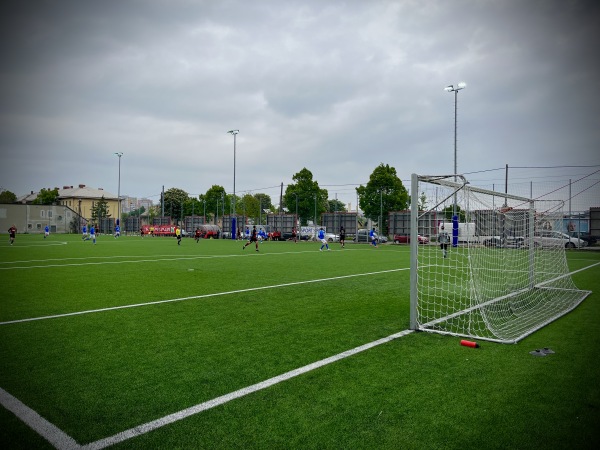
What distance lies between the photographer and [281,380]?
4090mm

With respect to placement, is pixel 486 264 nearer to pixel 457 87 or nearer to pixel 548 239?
pixel 548 239

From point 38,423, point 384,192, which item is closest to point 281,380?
point 38,423

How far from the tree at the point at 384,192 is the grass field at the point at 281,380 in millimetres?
Answer: 42190

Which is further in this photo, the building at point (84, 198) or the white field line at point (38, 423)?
the building at point (84, 198)

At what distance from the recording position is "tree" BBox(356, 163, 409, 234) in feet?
163

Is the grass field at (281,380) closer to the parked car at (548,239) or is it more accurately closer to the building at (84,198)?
the parked car at (548,239)

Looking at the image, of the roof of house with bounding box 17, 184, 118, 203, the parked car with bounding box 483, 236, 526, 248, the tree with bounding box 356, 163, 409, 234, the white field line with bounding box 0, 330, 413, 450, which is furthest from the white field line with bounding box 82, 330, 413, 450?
the roof of house with bounding box 17, 184, 118, 203

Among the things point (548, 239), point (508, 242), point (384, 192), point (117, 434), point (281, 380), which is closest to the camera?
point (117, 434)

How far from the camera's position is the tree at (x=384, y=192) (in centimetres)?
4962

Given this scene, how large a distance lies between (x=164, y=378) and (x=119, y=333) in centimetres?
214

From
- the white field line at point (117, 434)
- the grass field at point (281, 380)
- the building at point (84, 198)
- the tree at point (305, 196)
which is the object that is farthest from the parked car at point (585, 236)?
the building at point (84, 198)

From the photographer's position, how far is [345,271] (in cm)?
1404

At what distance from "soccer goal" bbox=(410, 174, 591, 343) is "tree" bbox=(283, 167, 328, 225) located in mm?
41497

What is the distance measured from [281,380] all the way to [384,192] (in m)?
48.7
